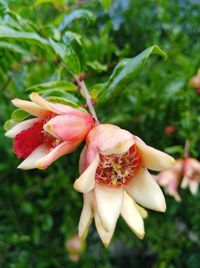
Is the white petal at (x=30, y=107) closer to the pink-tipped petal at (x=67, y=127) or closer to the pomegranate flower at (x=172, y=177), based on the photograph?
the pink-tipped petal at (x=67, y=127)

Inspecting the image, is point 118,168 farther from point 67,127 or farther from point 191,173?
point 191,173

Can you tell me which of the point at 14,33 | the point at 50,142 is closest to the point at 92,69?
the point at 14,33

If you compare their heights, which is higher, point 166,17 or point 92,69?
point 92,69

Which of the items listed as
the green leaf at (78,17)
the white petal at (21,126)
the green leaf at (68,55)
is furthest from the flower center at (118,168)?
the green leaf at (78,17)

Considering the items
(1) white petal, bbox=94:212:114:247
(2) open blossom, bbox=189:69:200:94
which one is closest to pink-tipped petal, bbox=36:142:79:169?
(1) white petal, bbox=94:212:114:247

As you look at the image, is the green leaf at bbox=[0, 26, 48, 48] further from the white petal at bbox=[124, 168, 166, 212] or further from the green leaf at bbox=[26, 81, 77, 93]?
the white petal at bbox=[124, 168, 166, 212]

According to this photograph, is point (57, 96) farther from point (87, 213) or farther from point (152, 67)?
point (152, 67)

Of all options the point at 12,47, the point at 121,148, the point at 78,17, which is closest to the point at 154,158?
the point at 121,148
